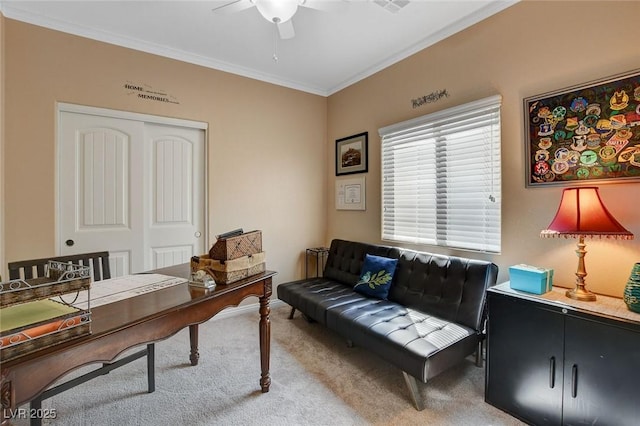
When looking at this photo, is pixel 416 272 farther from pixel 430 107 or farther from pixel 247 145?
pixel 247 145

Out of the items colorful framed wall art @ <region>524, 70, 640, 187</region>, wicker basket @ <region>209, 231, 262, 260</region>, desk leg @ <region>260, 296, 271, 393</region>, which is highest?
colorful framed wall art @ <region>524, 70, 640, 187</region>

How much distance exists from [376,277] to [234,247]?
5.08ft

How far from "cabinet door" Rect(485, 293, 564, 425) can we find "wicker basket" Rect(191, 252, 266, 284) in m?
1.56

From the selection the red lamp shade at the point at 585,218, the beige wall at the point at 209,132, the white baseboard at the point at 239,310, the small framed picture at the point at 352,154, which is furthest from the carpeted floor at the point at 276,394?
the small framed picture at the point at 352,154

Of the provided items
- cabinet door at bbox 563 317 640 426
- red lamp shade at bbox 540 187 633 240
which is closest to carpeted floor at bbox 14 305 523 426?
cabinet door at bbox 563 317 640 426

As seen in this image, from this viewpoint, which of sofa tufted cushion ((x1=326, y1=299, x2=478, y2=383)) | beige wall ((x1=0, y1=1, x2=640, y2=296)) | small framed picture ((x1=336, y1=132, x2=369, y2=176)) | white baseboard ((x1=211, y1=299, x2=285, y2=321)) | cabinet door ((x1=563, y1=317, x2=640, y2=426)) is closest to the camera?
cabinet door ((x1=563, y1=317, x2=640, y2=426))

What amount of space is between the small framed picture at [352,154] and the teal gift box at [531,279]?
2030 mm

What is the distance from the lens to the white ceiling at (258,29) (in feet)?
7.66

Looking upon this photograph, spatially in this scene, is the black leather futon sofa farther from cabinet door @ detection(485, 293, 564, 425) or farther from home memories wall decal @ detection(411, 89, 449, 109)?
Answer: home memories wall decal @ detection(411, 89, 449, 109)

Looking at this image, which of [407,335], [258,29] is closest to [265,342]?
[407,335]

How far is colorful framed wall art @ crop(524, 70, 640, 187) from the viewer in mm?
1726

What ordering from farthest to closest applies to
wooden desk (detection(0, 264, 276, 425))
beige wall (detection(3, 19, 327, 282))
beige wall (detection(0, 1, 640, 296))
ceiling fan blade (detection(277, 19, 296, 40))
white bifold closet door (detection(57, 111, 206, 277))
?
white bifold closet door (detection(57, 111, 206, 277))
beige wall (detection(3, 19, 327, 282))
ceiling fan blade (detection(277, 19, 296, 40))
beige wall (detection(0, 1, 640, 296))
wooden desk (detection(0, 264, 276, 425))

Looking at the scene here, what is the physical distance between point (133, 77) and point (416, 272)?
10.7 feet

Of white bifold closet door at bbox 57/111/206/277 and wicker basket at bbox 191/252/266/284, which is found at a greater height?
white bifold closet door at bbox 57/111/206/277
